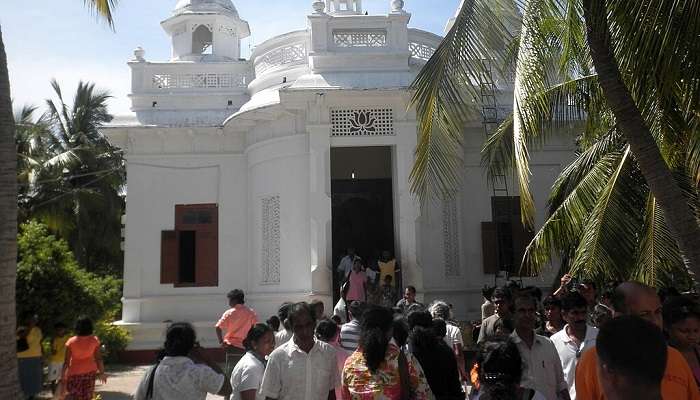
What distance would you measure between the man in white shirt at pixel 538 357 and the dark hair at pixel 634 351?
6.53 ft

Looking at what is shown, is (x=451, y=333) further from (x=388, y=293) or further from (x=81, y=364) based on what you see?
(x=388, y=293)

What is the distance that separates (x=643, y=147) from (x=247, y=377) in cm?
380

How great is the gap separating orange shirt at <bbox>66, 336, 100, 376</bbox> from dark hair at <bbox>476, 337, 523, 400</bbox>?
572cm

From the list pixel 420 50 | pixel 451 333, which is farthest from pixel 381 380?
pixel 420 50

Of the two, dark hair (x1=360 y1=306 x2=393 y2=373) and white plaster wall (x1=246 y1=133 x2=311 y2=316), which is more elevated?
white plaster wall (x1=246 y1=133 x2=311 y2=316)

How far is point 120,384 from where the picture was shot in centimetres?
1162

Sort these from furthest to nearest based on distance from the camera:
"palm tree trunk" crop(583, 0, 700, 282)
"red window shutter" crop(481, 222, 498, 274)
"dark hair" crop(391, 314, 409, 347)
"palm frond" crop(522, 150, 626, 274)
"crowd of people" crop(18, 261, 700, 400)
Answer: "red window shutter" crop(481, 222, 498, 274) < "palm frond" crop(522, 150, 626, 274) < "palm tree trunk" crop(583, 0, 700, 282) < "dark hair" crop(391, 314, 409, 347) < "crowd of people" crop(18, 261, 700, 400)

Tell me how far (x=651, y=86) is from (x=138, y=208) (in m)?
12.3

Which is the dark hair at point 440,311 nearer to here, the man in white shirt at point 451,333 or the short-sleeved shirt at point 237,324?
the man in white shirt at point 451,333

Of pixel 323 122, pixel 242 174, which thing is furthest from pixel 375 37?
pixel 242 174

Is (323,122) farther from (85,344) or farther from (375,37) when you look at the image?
(85,344)

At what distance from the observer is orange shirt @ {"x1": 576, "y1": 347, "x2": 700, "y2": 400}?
2955mm

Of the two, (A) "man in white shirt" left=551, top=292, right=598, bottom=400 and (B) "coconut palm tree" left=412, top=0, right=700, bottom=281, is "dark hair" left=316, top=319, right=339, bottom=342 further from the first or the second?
(A) "man in white shirt" left=551, top=292, right=598, bottom=400

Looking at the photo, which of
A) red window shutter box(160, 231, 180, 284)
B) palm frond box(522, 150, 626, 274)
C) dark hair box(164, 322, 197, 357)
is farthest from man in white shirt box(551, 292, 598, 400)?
red window shutter box(160, 231, 180, 284)
